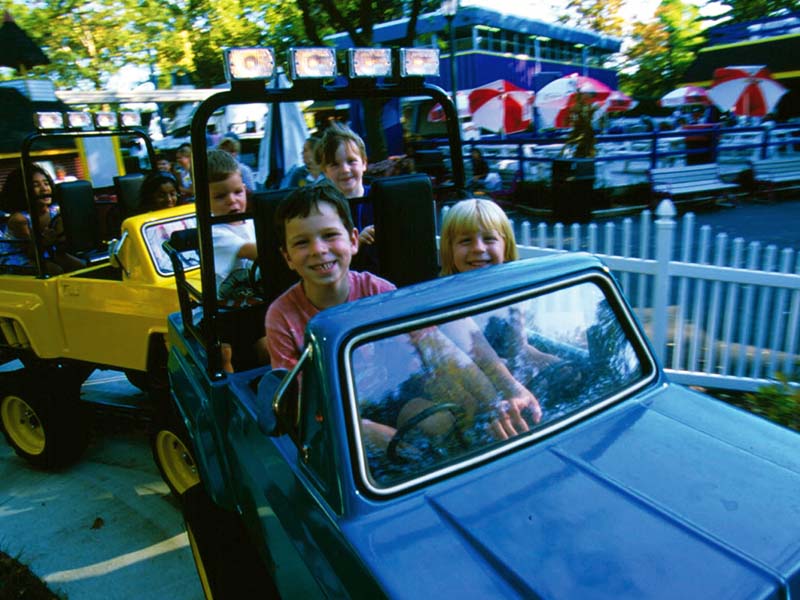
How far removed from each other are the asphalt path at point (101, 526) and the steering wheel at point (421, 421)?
1.91m

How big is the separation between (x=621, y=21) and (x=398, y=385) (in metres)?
47.4

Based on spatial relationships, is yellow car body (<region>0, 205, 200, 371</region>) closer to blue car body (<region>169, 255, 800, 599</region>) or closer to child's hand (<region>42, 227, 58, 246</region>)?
child's hand (<region>42, 227, 58, 246</region>)

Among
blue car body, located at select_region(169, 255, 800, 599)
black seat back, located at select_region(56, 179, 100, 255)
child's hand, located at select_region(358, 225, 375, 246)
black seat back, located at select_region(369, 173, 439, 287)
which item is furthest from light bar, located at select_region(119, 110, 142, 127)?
blue car body, located at select_region(169, 255, 800, 599)

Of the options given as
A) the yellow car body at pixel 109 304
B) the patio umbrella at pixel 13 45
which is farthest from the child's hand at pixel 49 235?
the patio umbrella at pixel 13 45

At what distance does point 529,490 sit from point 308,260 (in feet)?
3.74

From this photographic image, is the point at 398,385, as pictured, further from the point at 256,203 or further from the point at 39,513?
the point at 39,513

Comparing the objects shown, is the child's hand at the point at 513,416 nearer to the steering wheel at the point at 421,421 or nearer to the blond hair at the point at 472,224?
the steering wheel at the point at 421,421

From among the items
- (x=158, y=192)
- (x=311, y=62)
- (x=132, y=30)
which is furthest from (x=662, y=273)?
(x=132, y=30)

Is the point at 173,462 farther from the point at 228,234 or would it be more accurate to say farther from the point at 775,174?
the point at 775,174

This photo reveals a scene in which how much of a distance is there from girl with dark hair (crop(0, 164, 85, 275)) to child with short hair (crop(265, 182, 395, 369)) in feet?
9.55

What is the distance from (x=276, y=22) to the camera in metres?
27.1

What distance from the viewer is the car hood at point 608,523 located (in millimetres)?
1303

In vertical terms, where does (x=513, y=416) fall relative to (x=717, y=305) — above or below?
above

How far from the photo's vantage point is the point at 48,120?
4551 mm
